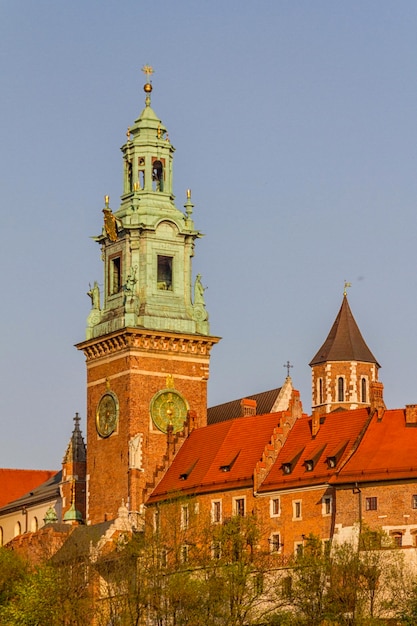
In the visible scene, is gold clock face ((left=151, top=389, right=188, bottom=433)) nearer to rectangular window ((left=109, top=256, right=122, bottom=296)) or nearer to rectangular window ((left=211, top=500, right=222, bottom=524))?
rectangular window ((left=109, top=256, right=122, bottom=296))

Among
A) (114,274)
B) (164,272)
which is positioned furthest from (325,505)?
(114,274)

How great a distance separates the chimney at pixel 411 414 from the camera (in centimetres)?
11275

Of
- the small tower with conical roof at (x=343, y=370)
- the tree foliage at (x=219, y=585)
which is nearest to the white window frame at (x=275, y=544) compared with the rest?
the tree foliage at (x=219, y=585)

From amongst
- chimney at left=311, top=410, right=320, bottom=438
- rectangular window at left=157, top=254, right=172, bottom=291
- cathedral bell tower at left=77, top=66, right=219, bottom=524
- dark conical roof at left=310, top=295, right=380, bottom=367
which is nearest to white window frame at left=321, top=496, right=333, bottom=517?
chimney at left=311, top=410, right=320, bottom=438

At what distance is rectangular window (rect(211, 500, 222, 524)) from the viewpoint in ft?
382

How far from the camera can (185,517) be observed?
11519cm

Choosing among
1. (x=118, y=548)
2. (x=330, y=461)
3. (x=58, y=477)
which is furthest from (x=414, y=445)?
(x=58, y=477)

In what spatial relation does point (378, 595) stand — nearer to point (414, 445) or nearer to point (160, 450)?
point (414, 445)

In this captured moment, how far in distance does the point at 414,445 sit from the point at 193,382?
2053 centimetres

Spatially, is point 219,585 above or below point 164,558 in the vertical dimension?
below

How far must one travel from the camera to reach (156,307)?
419 ft

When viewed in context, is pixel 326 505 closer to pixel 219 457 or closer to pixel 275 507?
pixel 275 507

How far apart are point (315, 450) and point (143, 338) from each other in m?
15.8

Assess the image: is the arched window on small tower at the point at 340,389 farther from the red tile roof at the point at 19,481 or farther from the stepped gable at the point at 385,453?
the stepped gable at the point at 385,453
